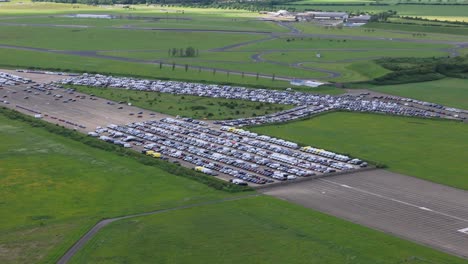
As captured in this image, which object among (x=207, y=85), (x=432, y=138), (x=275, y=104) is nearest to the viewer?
(x=432, y=138)

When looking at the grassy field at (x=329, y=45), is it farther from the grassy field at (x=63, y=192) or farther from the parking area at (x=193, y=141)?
the grassy field at (x=63, y=192)

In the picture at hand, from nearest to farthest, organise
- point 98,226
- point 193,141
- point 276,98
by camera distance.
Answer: point 98,226, point 193,141, point 276,98

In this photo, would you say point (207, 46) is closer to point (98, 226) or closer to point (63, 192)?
point (63, 192)

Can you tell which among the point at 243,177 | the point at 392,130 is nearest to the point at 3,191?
the point at 243,177

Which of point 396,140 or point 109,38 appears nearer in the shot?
point 396,140

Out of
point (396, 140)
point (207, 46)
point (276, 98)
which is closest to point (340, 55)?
point (207, 46)

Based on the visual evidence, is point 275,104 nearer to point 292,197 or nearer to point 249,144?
point 249,144

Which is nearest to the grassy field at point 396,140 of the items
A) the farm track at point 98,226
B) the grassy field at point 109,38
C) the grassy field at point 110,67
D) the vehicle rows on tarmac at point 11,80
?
the farm track at point 98,226
